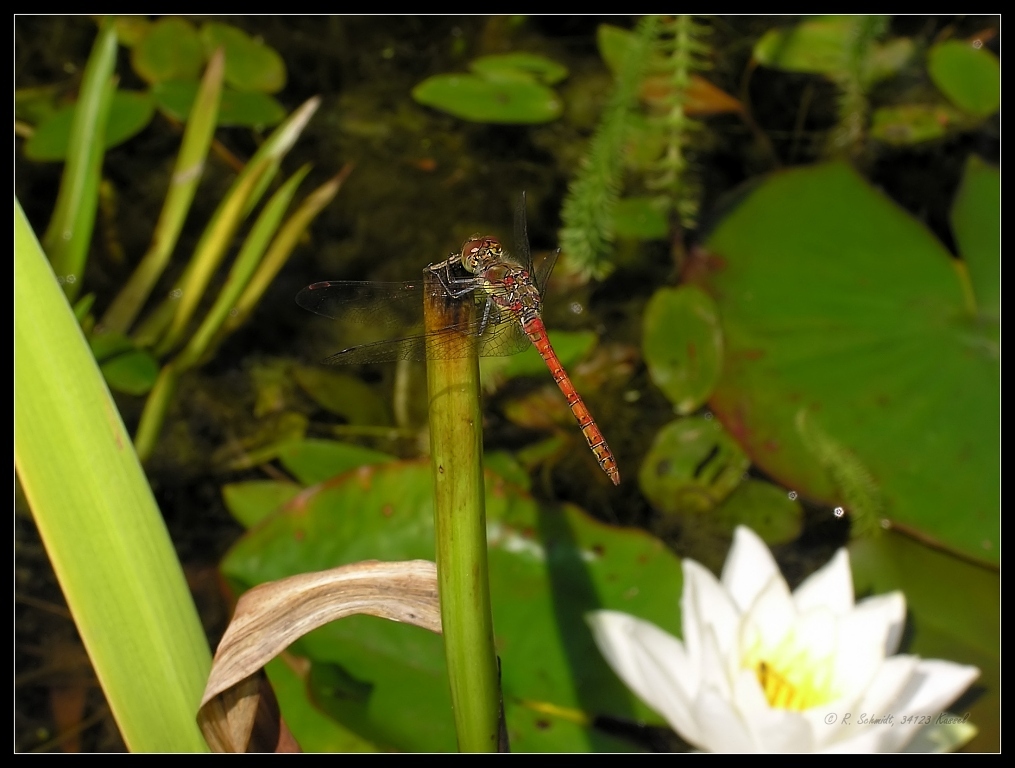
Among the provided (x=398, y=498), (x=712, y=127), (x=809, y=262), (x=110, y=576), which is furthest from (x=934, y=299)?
(x=110, y=576)

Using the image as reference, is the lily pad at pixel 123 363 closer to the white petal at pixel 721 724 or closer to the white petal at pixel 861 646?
the white petal at pixel 721 724

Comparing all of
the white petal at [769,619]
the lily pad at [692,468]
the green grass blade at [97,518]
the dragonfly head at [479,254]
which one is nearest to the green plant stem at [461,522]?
the dragonfly head at [479,254]

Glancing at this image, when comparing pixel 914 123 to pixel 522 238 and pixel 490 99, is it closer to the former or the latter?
pixel 490 99

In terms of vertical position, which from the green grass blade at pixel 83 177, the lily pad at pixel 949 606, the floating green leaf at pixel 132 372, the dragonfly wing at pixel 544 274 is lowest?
the lily pad at pixel 949 606

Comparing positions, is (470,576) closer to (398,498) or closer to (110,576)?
(110,576)

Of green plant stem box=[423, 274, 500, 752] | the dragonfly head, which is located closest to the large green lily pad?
the dragonfly head

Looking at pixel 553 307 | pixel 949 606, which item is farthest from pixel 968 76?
pixel 949 606

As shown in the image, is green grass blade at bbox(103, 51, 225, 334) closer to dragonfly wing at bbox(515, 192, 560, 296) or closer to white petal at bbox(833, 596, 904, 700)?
dragonfly wing at bbox(515, 192, 560, 296)
